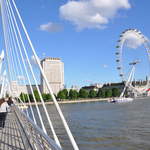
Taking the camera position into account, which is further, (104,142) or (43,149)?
(104,142)

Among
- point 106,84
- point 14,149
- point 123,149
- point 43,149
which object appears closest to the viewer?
point 43,149

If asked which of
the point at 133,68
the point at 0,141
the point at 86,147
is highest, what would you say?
the point at 133,68

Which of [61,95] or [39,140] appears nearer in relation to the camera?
[39,140]

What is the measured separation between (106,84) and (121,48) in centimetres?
8285

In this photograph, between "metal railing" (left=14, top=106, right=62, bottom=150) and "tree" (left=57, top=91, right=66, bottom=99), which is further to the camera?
"tree" (left=57, top=91, right=66, bottom=99)

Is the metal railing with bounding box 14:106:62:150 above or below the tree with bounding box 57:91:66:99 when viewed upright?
below

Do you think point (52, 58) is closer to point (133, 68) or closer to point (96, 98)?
point (133, 68)

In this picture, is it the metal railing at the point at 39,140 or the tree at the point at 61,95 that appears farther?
the tree at the point at 61,95

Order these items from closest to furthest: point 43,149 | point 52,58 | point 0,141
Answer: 1. point 43,149
2. point 0,141
3. point 52,58

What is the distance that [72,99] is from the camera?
85875mm

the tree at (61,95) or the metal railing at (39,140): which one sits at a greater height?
the tree at (61,95)

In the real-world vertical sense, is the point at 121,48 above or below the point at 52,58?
above

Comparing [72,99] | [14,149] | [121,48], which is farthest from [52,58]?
[72,99]

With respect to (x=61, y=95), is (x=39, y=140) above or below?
below
